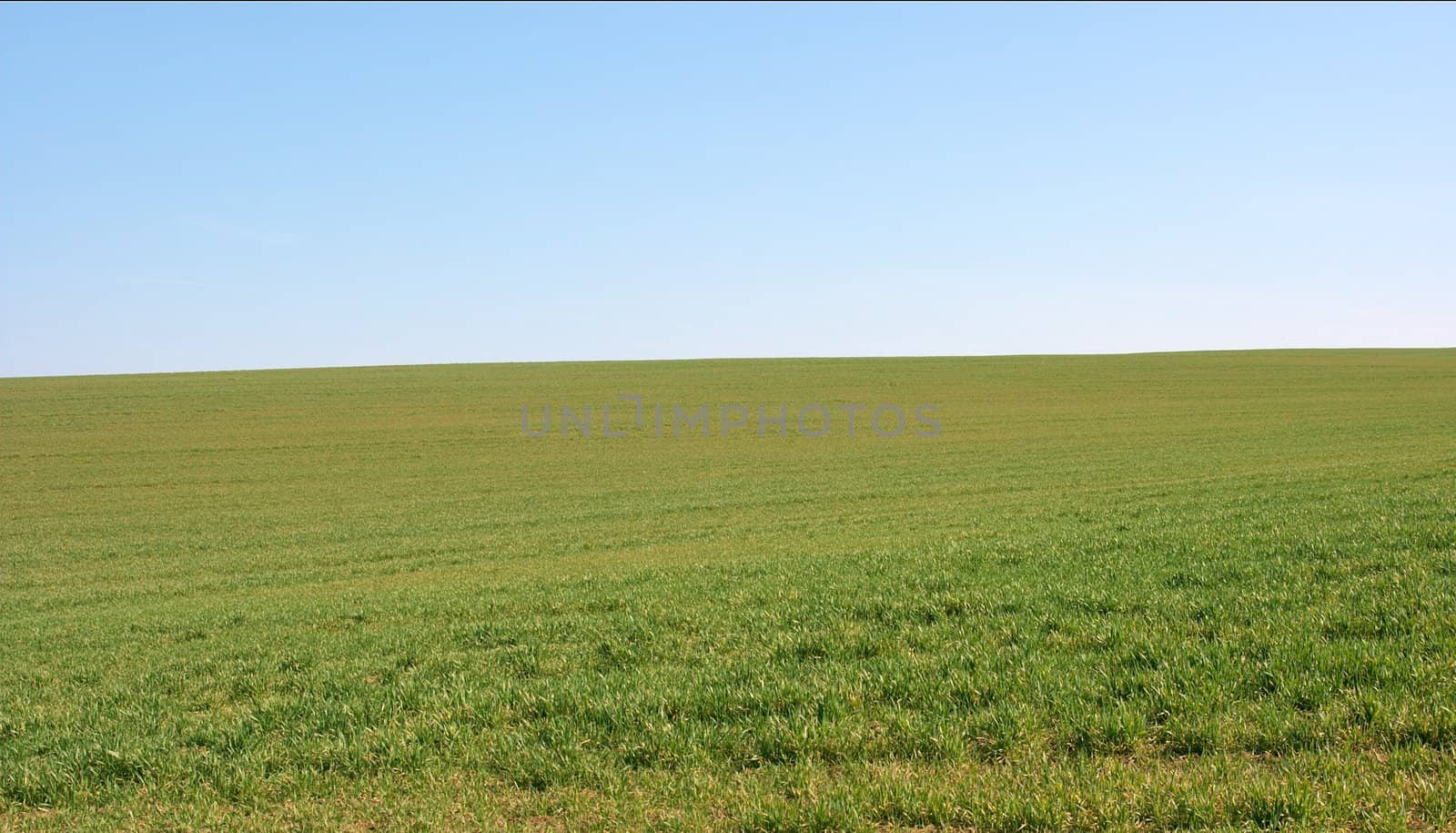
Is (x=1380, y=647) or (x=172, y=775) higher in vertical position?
(x=1380, y=647)

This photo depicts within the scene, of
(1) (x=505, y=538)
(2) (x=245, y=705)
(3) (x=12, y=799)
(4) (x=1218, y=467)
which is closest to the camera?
(3) (x=12, y=799)

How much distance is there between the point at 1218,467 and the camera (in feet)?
89.3

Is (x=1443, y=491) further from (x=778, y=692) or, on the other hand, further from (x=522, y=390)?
(x=522, y=390)

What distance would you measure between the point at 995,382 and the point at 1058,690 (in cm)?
6728

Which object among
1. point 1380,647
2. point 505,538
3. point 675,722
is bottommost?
point 505,538

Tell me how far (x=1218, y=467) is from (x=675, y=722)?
2605cm

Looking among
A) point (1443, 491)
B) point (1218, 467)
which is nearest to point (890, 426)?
point (1218, 467)

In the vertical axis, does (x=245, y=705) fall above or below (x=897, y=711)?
below

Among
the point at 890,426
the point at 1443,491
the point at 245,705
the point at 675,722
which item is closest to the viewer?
the point at 675,722

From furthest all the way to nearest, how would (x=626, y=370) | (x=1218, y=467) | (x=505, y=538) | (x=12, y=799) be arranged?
(x=626, y=370) < (x=1218, y=467) < (x=505, y=538) < (x=12, y=799)

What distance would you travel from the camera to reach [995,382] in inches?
2771

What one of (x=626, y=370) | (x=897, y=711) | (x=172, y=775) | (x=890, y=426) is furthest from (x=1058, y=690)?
(x=626, y=370)

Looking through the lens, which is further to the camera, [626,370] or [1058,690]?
[626,370]

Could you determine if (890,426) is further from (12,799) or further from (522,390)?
(12,799)
